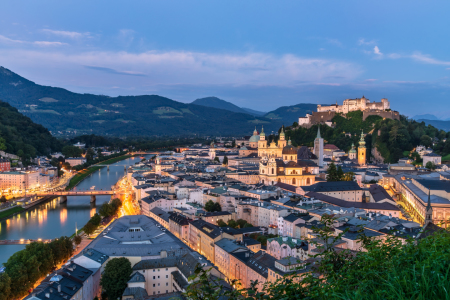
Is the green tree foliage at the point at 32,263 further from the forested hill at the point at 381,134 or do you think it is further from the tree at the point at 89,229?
the forested hill at the point at 381,134

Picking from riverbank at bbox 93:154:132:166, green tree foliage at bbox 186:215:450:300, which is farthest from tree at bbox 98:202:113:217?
riverbank at bbox 93:154:132:166

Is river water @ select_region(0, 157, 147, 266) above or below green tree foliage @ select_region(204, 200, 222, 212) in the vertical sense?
below

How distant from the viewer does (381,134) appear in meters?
31.2

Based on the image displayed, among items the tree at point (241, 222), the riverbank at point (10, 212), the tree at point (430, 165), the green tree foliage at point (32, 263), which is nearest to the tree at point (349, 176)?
the tree at point (430, 165)

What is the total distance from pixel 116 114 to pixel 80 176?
10540 centimetres

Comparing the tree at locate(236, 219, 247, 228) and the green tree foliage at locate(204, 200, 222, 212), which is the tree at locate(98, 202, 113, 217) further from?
the tree at locate(236, 219, 247, 228)

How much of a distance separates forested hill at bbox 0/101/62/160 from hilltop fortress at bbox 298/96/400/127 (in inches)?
1027

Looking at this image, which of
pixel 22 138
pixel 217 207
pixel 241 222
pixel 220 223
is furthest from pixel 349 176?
pixel 22 138

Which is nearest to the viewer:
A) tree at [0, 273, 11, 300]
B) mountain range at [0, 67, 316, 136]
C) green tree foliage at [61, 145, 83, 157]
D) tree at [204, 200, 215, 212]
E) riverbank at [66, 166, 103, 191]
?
tree at [0, 273, 11, 300]

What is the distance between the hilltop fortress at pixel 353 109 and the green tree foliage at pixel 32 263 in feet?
99.8

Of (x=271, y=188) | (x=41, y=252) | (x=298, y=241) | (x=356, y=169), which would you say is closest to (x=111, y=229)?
(x=41, y=252)

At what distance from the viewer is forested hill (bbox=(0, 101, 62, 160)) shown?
112ft

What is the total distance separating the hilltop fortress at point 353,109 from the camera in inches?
1414

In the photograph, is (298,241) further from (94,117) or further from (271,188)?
(94,117)
